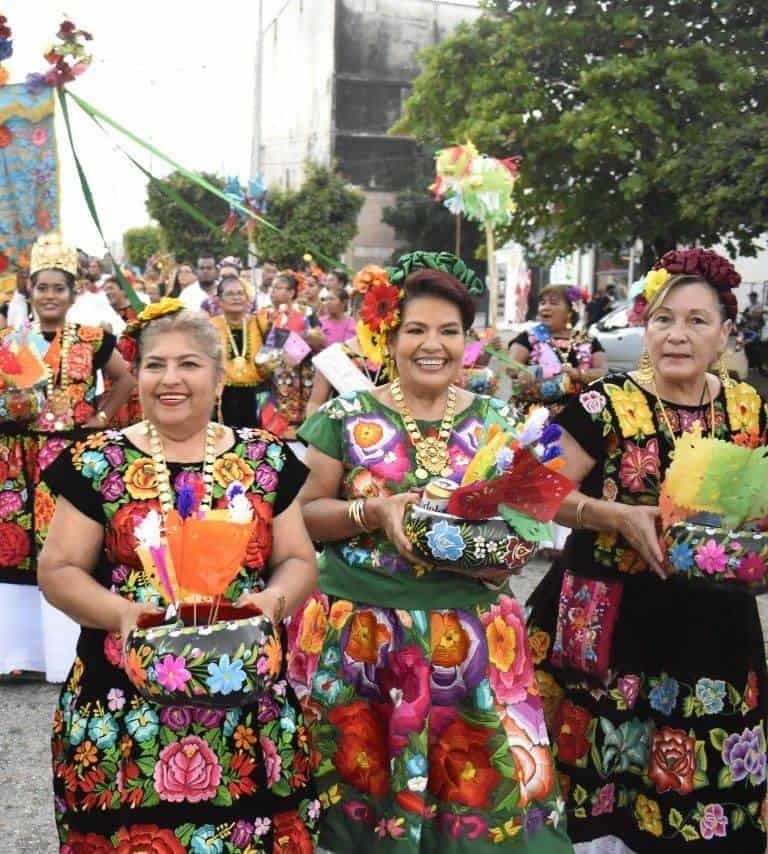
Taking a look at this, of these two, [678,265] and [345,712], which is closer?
[345,712]

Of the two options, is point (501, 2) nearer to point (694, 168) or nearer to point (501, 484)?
point (694, 168)

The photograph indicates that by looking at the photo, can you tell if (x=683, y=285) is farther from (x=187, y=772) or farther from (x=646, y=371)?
(x=187, y=772)

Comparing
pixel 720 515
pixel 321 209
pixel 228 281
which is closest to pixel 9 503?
pixel 228 281

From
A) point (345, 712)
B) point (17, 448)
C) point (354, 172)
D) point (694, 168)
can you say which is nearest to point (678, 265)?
point (345, 712)

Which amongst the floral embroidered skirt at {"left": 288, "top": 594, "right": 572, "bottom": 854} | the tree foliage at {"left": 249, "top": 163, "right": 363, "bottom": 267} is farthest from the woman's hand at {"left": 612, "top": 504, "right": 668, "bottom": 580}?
the tree foliage at {"left": 249, "top": 163, "right": 363, "bottom": 267}

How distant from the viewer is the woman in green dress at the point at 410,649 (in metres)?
2.88

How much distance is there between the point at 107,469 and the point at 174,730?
646mm

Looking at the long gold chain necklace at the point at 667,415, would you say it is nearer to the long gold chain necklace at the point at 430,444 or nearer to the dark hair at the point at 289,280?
the long gold chain necklace at the point at 430,444

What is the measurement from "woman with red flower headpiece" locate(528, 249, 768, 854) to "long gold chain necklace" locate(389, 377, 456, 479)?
1.33ft

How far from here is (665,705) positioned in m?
3.16

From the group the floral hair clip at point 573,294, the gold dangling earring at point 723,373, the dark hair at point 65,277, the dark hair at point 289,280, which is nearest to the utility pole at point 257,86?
the dark hair at point 289,280

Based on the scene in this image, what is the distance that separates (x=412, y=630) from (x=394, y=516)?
0.34m

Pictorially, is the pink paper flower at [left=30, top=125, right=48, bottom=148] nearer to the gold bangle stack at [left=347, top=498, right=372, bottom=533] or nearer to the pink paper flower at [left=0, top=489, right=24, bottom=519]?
the pink paper flower at [left=0, top=489, right=24, bottom=519]

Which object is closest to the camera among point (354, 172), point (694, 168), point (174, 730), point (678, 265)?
point (174, 730)
